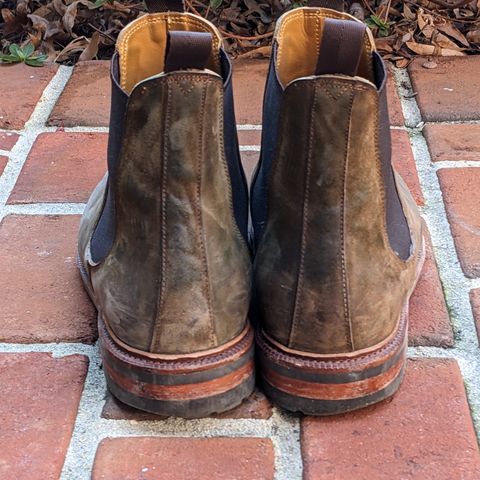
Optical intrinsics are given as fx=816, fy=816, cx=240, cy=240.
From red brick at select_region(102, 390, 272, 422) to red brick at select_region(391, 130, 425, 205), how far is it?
554 millimetres

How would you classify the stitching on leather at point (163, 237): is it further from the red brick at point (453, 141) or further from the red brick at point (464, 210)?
the red brick at point (453, 141)

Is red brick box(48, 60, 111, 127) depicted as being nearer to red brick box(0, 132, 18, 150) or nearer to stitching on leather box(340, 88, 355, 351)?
red brick box(0, 132, 18, 150)

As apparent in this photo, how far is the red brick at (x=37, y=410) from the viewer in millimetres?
913

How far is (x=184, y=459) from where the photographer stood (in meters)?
0.91

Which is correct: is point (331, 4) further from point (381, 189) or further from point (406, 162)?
point (406, 162)

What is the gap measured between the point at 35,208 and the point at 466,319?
2.40ft

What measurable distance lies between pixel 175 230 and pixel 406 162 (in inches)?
29.4

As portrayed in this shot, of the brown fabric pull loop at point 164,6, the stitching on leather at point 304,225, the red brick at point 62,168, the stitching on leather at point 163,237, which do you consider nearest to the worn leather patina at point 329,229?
the stitching on leather at point 304,225

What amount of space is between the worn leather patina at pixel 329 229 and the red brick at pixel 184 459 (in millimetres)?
131

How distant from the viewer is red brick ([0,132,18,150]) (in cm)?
158

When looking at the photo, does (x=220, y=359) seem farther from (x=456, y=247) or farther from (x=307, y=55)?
(x=456, y=247)

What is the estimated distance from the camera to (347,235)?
0.88 metres

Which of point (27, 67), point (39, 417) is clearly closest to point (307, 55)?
point (39, 417)

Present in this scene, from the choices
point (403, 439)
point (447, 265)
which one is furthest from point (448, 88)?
point (403, 439)
